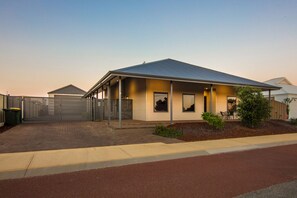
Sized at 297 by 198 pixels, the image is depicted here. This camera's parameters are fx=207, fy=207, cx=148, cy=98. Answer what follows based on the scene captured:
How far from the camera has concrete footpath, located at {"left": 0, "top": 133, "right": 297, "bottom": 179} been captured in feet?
17.7

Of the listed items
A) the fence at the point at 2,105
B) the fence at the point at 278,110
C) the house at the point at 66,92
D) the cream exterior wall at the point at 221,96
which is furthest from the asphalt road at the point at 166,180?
the house at the point at 66,92

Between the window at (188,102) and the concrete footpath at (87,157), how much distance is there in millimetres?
9104

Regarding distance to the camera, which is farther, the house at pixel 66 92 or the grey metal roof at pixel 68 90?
the grey metal roof at pixel 68 90

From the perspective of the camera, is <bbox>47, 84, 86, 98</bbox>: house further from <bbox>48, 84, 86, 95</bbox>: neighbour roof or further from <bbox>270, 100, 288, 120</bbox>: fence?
<bbox>270, 100, 288, 120</bbox>: fence

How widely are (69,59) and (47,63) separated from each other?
234 cm

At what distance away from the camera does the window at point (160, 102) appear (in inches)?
657

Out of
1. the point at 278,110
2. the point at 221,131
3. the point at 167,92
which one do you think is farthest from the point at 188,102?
the point at 278,110

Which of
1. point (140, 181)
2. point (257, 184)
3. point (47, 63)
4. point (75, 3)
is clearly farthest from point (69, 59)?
point (257, 184)

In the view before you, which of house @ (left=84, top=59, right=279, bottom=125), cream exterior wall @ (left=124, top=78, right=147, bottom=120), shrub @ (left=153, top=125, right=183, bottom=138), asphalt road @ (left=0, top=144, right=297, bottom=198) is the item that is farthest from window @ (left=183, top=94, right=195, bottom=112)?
asphalt road @ (left=0, top=144, right=297, bottom=198)

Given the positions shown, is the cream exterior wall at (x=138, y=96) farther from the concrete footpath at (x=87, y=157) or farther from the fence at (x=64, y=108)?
the concrete footpath at (x=87, y=157)

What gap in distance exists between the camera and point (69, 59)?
21062 mm

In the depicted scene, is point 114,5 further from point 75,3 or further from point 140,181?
point 140,181

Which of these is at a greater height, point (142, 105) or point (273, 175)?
point (142, 105)

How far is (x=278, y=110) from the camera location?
75.6 feet
